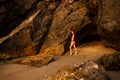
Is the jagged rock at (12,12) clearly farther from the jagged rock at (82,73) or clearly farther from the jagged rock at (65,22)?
the jagged rock at (82,73)

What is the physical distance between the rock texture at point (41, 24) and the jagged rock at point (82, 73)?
5.89m

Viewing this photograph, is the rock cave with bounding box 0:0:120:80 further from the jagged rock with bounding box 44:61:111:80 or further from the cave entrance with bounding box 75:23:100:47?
the jagged rock with bounding box 44:61:111:80

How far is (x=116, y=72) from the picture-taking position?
30.5 ft

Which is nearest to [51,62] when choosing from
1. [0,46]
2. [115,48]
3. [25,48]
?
[25,48]

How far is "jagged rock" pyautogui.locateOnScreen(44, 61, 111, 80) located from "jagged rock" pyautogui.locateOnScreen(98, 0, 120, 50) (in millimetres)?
5479

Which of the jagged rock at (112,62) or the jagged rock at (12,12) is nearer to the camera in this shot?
the jagged rock at (112,62)

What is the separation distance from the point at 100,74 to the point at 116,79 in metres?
1.99

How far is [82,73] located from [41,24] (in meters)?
7.14

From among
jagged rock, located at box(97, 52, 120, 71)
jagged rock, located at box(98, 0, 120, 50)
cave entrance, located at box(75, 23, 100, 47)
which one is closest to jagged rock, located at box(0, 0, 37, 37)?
cave entrance, located at box(75, 23, 100, 47)

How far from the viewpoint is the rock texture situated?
1282cm

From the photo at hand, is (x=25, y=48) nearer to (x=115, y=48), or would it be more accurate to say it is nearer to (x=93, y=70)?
(x=115, y=48)

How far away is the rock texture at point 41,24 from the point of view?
505 inches

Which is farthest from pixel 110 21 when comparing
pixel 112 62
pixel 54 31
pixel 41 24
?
pixel 41 24

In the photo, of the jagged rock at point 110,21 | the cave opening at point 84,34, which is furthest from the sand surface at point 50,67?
the jagged rock at point 110,21
